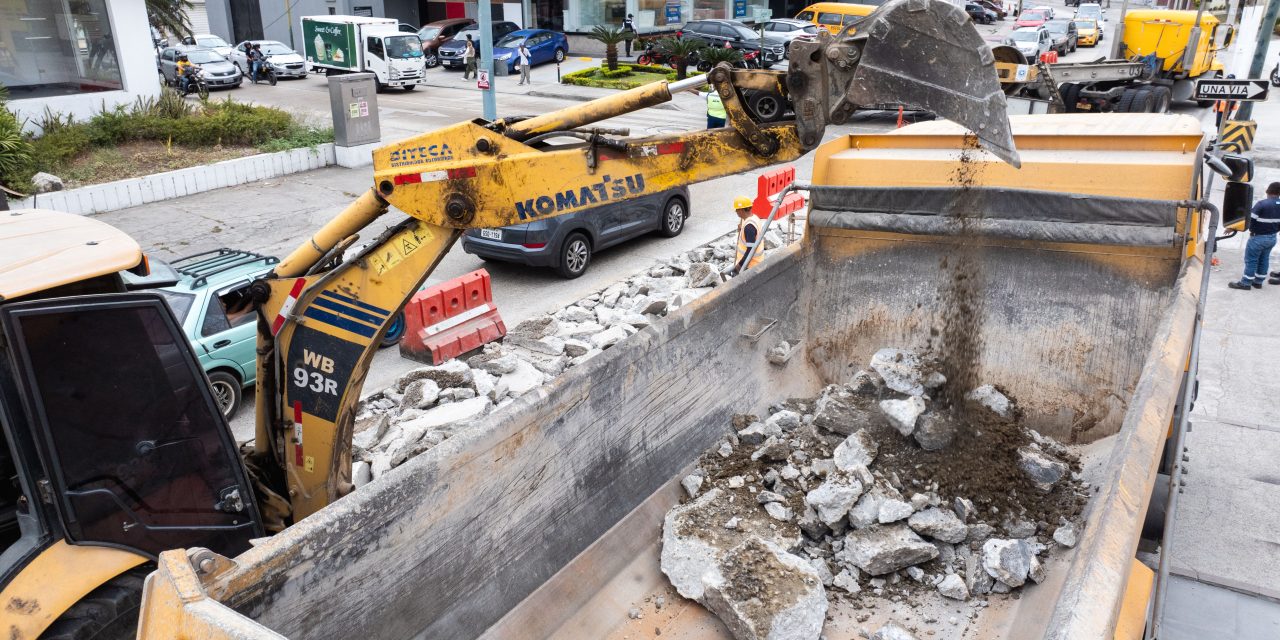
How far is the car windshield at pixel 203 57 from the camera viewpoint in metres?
25.7

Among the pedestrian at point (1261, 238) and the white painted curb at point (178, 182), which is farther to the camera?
the white painted curb at point (178, 182)

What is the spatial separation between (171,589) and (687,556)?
2.37m

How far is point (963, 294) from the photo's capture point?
5566 millimetres

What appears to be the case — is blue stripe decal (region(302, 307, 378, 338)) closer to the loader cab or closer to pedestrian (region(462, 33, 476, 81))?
the loader cab

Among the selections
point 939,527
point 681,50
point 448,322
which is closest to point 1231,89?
point 939,527

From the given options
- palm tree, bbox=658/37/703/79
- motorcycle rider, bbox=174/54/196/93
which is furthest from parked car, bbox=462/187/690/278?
motorcycle rider, bbox=174/54/196/93

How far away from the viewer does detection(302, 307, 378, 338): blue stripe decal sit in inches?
145

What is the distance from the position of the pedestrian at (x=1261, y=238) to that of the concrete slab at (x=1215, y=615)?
629 centimetres

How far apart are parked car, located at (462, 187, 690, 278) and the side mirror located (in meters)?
5.65

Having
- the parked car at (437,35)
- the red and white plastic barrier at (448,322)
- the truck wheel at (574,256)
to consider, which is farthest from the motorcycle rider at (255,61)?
the red and white plastic barrier at (448,322)

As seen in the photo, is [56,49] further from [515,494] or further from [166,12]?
[515,494]

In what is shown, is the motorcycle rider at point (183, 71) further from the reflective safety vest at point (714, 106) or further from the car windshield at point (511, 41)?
the reflective safety vest at point (714, 106)

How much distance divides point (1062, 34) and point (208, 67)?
98.6ft

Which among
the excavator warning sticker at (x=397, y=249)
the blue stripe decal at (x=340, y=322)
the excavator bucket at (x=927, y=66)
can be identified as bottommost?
the blue stripe decal at (x=340, y=322)
